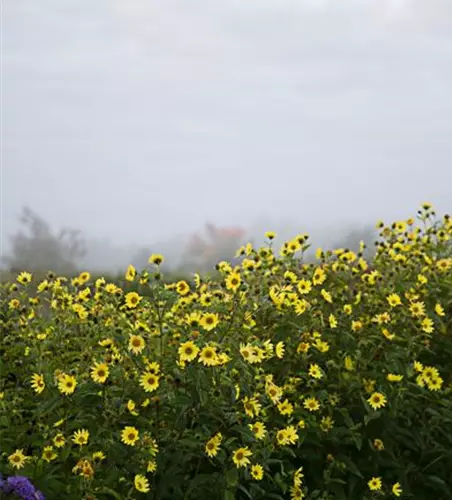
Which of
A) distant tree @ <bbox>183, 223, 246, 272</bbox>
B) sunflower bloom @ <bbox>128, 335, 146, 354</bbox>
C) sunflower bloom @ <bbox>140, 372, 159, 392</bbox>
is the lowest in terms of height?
distant tree @ <bbox>183, 223, 246, 272</bbox>

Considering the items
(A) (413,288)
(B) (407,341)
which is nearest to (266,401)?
(B) (407,341)

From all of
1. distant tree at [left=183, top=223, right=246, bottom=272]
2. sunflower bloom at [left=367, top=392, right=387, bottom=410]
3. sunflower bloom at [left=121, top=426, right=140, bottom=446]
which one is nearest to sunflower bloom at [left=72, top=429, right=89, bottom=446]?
sunflower bloom at [left=121, top=426, right=140, bottom=446]

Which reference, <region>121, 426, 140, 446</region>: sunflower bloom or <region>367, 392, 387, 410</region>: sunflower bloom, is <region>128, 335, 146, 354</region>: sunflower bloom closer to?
<region>121, 426, 140, 446</region>: sunflower bloom

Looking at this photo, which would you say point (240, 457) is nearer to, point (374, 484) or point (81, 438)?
point (81, 438)

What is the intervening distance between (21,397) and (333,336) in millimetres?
1135

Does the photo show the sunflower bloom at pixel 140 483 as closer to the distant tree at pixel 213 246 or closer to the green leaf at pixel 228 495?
the green leaf at pixel 228 495

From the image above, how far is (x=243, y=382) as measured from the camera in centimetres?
273

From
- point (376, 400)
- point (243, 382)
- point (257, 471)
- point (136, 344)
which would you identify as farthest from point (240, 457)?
point (376, 400)

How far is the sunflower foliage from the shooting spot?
2699mm

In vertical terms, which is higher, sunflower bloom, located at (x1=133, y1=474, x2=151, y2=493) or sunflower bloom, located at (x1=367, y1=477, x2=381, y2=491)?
sunflower bloom, located at (x1=133, y1=474, x2=151, y2=493)

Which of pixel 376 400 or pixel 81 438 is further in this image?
pixel 376 400

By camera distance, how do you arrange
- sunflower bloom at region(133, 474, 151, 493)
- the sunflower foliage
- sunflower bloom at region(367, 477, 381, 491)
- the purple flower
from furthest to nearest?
1. sunflower bloom at region(367, 477, 381, 491)
2. the sunflower foliage
3. sunflower bloom at region(133, 474, 151, 493)
4. the purple flower

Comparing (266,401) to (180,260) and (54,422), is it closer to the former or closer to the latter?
(54,422)

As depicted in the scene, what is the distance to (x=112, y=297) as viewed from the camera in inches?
127
